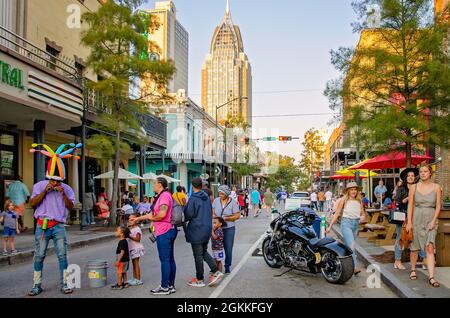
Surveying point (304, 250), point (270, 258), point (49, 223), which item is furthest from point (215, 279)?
point (49, 223)

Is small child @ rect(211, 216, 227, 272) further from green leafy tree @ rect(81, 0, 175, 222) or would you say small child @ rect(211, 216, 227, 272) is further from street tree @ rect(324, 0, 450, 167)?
green leafy tree @ rect(81, 0, 175, 222)

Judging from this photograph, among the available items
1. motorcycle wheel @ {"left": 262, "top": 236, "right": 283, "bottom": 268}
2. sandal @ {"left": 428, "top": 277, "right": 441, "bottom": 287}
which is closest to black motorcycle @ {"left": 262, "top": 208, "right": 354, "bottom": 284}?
motorcycle wheel @ {"left": 262, "top": 236, "right": 283, "bottom": 268}

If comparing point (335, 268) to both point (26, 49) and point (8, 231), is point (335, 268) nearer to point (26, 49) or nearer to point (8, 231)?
point (8, 231)

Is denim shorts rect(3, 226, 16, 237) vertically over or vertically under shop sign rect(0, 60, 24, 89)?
under

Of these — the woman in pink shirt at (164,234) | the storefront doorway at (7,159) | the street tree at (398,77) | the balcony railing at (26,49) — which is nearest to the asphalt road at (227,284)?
the woman in pink shirt at (164,234)

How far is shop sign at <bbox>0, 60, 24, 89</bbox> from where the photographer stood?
43.3ft

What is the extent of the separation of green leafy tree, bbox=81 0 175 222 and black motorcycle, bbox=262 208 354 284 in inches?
414

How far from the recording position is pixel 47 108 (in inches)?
608

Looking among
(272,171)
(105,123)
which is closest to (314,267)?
(105,123)

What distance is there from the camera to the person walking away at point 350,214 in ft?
29.7

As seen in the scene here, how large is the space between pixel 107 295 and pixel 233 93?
116 meters

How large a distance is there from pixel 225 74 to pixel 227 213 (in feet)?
388
